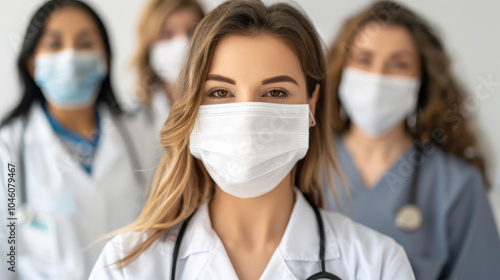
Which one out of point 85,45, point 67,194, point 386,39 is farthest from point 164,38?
point 386,39

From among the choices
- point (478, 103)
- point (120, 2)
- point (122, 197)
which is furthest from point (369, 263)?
point (120, 2)

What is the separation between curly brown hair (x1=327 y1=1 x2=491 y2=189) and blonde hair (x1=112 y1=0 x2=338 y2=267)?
0.63 metres

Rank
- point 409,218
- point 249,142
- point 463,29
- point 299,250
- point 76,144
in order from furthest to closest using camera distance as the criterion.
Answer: point 463,29 → point 76,144 → point 409,218 → point 299,250 → point 249,142

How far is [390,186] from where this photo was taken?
6.44 feet

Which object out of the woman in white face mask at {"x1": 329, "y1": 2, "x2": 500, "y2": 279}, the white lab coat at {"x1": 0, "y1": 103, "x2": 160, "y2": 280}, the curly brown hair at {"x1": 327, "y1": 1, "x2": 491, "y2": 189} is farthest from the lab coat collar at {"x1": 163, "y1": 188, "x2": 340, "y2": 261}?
the curly brown hair at {"x1": 327, "y1": 1, "x2": 491, "y2": 189}

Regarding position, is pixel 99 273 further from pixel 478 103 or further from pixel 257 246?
pixel 478 103

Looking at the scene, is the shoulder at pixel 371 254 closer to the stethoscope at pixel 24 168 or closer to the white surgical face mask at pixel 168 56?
the stethoscope at pixel 24 168

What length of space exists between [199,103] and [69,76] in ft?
2.97

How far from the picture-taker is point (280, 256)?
128 cm

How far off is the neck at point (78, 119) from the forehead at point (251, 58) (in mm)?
1050

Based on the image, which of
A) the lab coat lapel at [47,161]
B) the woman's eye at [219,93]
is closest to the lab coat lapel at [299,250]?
the woman's eye at [219,93]

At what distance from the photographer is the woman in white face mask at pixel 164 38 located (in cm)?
240

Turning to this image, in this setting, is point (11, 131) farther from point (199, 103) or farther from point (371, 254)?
point (371, 254)

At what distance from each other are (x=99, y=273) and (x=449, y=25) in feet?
6.62
